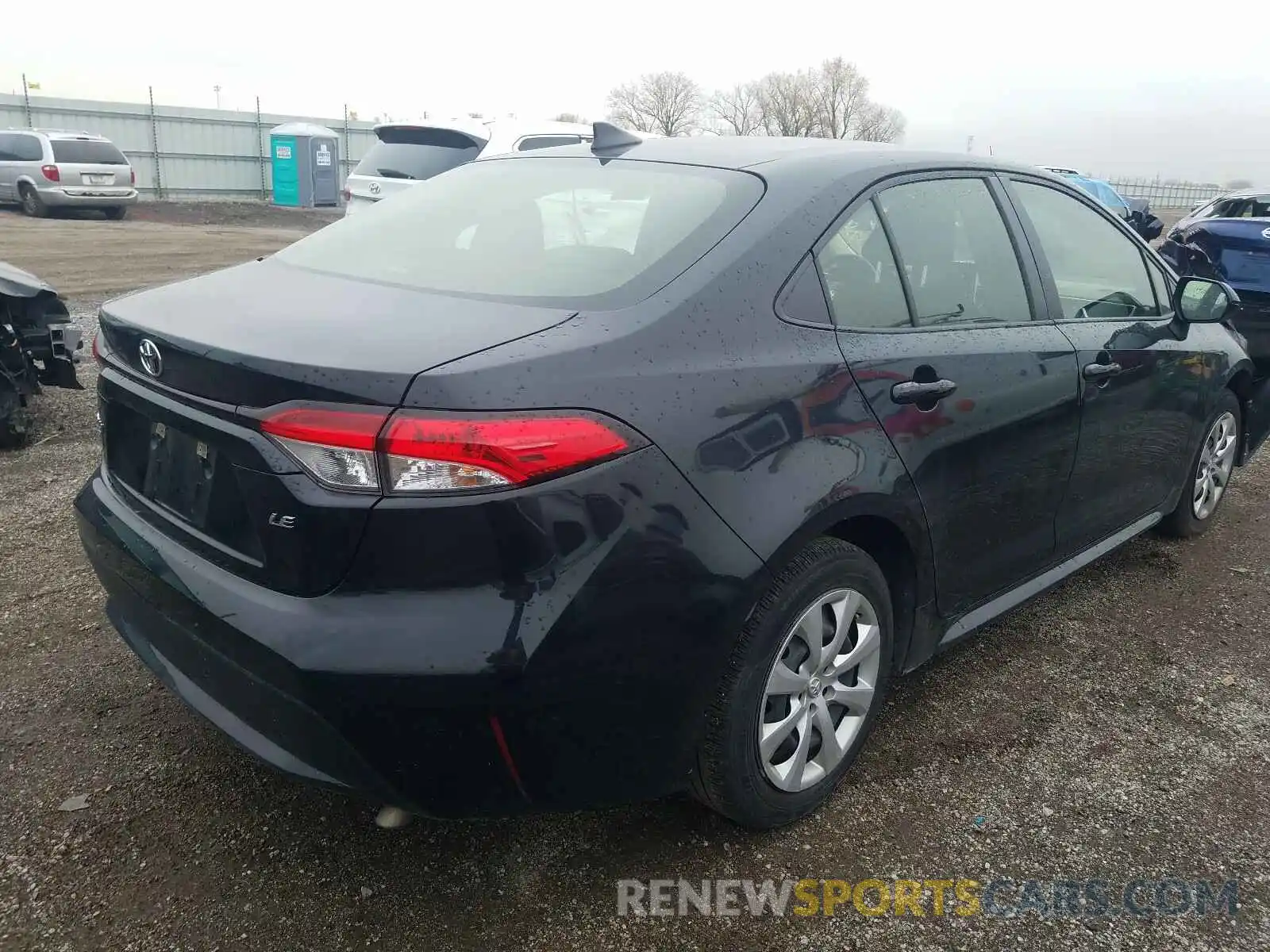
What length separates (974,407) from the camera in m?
2.66

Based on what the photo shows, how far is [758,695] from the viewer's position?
2.21 meters

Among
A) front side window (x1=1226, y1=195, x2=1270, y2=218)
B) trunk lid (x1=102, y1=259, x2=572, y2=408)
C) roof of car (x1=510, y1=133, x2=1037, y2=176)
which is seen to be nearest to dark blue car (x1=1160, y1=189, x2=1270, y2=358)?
front side window (x1=1226, y1=195, x2=1270, y2=218)

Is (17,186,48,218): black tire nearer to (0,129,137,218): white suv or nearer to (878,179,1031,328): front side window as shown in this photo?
(0,129,137,218): white suv

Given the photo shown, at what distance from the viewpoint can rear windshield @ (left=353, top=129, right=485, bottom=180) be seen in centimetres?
895

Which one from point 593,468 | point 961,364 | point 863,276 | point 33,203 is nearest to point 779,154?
point 863,276

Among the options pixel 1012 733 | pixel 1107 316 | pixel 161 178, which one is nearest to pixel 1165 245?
pixel 1107 316

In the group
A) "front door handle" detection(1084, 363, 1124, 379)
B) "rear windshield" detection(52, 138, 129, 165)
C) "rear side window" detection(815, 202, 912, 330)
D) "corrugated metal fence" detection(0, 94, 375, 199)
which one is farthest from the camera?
"corrugated metal fence" detection(0, 94, 375, 199)

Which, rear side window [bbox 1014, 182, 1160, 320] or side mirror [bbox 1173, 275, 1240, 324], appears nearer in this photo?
rear side window [bbox 1014, 182, 1160, 320]

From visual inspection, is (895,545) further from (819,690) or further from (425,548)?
(425,548)

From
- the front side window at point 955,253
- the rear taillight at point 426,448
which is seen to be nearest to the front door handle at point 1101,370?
the front side window at point 955,253

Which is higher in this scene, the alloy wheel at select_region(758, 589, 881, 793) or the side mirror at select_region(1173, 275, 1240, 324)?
the side mirror at select_region(1173, 275, 1240, 324)

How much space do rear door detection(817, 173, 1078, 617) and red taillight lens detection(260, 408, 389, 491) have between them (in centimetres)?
114

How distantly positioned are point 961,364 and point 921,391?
0.75 feet

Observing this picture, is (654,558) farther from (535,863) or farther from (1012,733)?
(1012,733)
